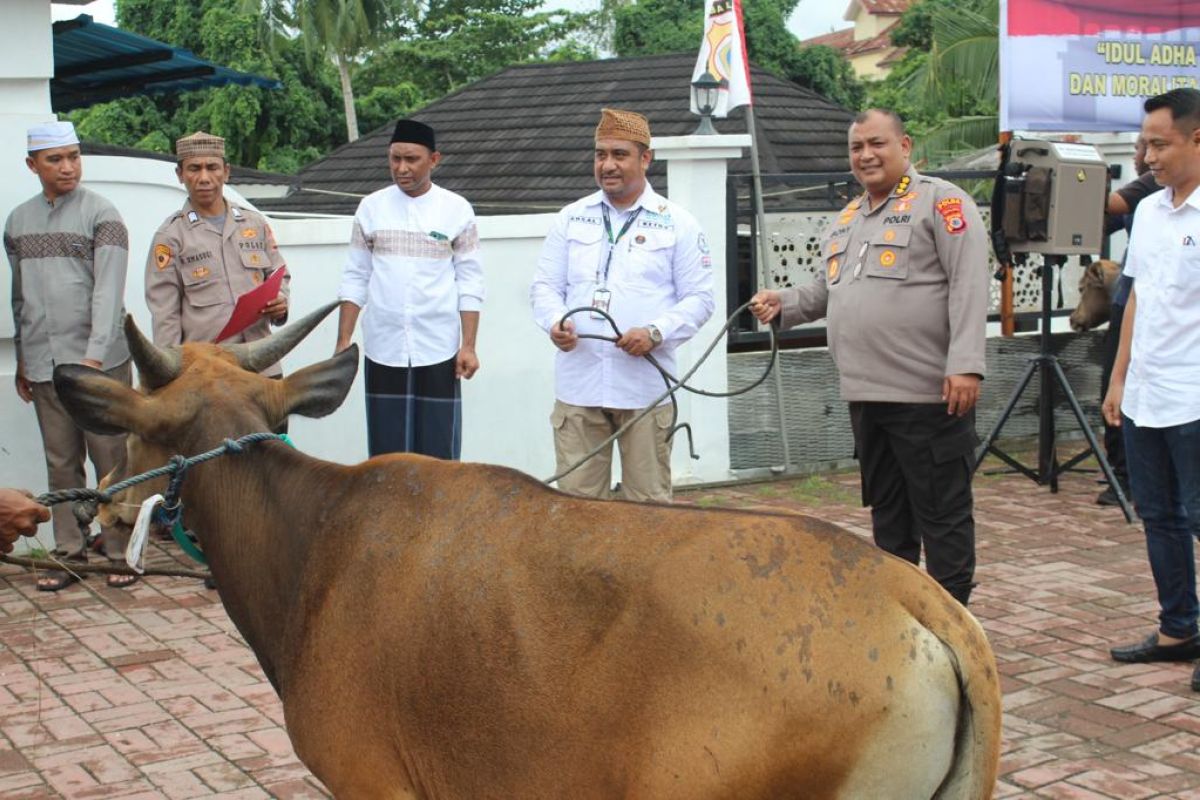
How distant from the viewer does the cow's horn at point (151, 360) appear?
12.3 feet

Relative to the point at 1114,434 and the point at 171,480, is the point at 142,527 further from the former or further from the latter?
the point at 1114,434

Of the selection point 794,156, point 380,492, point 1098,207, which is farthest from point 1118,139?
point 380,492

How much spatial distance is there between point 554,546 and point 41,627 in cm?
468

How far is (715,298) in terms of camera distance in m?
9.97

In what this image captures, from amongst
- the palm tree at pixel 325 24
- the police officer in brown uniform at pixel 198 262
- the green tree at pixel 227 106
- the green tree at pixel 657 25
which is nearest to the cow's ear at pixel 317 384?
the police officer in brown uniform at pixel 198 262

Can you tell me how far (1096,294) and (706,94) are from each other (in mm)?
3402

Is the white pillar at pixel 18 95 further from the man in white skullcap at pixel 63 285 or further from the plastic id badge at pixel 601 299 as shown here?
the plastic id badge at pixel 601 299

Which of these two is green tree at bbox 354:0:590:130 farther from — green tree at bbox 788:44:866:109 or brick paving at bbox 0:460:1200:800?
brick paving at bbox 0:460:1200:800

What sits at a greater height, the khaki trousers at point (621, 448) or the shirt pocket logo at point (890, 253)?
the shirt pocket logo at point (890, 253)

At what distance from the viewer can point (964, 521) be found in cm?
590

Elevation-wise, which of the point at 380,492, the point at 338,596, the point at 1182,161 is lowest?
the point at 338,596

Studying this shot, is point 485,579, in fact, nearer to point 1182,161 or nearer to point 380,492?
point 380,492

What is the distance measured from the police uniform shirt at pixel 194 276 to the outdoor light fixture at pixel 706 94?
12.5 ft

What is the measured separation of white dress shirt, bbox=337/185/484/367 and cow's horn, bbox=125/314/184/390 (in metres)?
3.32
